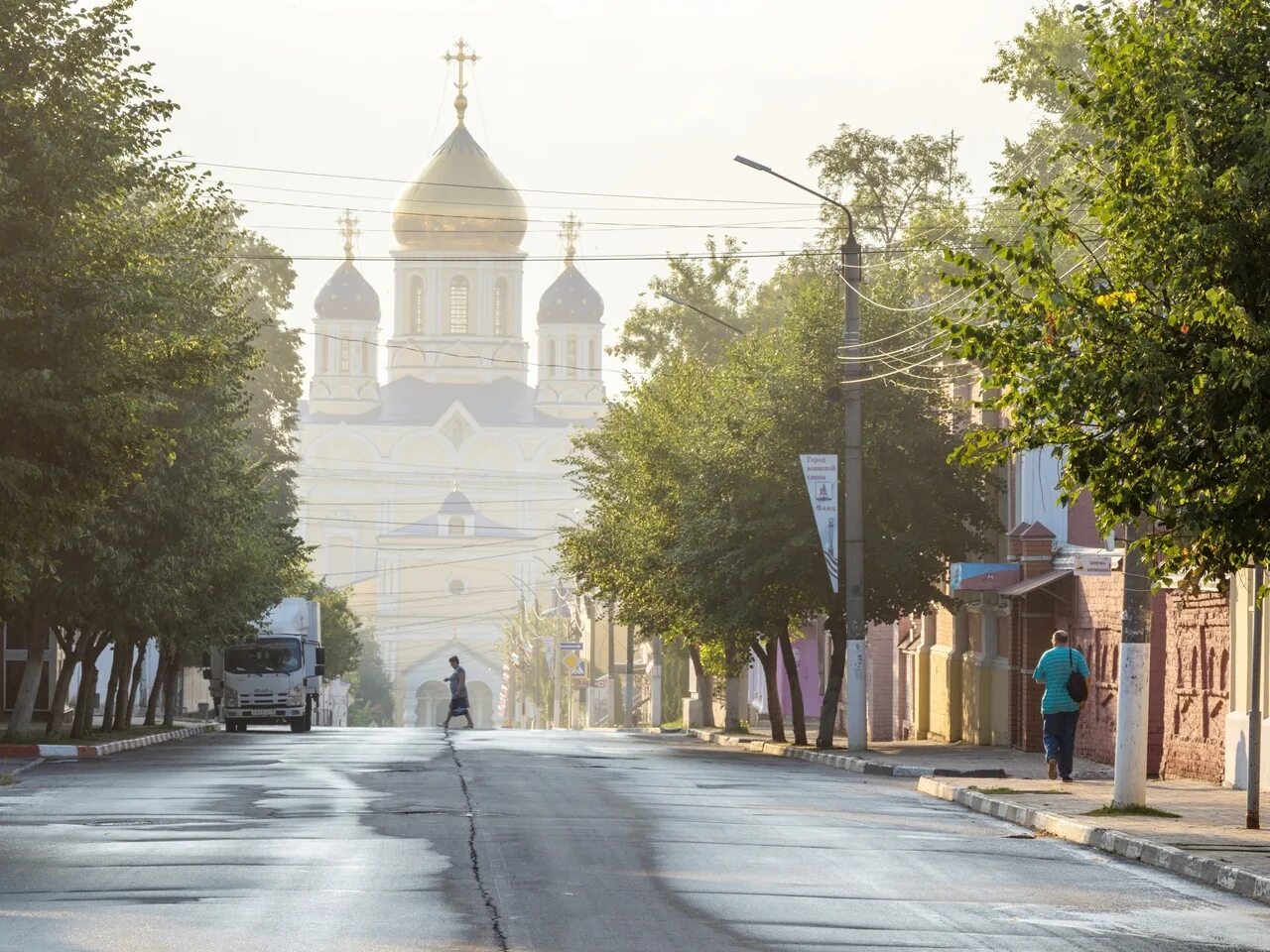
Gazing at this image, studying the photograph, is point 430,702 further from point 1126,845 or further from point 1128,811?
point 1126,845

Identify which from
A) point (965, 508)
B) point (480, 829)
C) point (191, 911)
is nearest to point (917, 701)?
point (965, 508)

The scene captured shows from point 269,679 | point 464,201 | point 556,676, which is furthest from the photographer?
point 464,201

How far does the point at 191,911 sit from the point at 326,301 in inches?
5829

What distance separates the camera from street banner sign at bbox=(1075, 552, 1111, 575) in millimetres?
29422

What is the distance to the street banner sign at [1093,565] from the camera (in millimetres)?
29422

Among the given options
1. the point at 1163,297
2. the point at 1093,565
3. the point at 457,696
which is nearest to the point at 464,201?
the point at 457,696

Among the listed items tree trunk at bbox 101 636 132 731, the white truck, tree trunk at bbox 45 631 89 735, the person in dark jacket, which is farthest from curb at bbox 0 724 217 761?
the person in dark jacket

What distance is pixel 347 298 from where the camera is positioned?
6250 inches

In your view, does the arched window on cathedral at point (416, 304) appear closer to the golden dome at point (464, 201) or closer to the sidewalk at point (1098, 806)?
the golden dome at point (464, 201)

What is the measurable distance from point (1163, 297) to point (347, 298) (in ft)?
478

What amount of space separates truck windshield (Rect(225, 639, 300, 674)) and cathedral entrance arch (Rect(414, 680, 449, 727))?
95.9 m

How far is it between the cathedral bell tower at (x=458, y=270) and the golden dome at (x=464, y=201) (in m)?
0.06

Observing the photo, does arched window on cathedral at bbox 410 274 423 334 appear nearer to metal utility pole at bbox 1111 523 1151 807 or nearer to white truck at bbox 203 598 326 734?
white truck at bbox 203 598 326 734

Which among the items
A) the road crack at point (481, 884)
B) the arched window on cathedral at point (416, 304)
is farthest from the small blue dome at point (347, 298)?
the road crack at point (481, 884)
